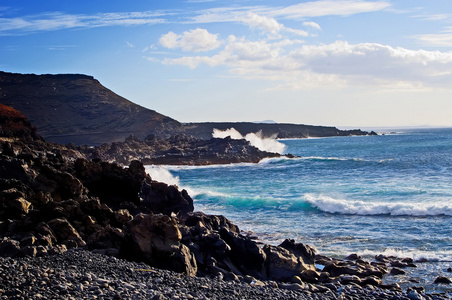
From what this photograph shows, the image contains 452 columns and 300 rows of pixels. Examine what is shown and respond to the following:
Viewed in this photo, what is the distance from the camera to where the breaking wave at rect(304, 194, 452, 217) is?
20812 millimetres

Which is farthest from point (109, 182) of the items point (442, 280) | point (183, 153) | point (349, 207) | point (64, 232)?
point (183, 153)

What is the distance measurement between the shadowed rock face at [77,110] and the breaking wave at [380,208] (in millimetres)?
71674

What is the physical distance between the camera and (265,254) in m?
12.6

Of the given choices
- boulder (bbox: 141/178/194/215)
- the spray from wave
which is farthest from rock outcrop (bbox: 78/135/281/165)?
boulder (bbox: 141/178/194/215)

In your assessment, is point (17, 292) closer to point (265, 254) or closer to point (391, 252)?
point (265, 254)

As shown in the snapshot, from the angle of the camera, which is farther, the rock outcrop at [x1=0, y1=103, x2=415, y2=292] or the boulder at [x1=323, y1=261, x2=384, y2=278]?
the boulder at [x1=323, y1=261, x2=384, y2=278]

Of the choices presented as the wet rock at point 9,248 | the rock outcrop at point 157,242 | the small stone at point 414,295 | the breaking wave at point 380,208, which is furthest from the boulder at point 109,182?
the small stone at point 414,295

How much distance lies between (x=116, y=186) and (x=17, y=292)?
39.9 feet

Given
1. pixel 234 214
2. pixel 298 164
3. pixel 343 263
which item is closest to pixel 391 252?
pixel 343 263

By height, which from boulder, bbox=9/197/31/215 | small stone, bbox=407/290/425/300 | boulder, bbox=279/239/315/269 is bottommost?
small stone, bbox=407/290/425/300

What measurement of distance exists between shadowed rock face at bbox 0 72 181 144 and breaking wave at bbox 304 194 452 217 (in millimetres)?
71674

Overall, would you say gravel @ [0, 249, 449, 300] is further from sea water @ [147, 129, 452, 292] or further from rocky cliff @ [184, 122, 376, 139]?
rocky cliff @ [184, 122, 376, 139]

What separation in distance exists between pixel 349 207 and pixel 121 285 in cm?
1600

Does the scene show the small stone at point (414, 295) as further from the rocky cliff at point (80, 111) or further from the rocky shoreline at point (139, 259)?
the rocky cliff at point (80, 111)
